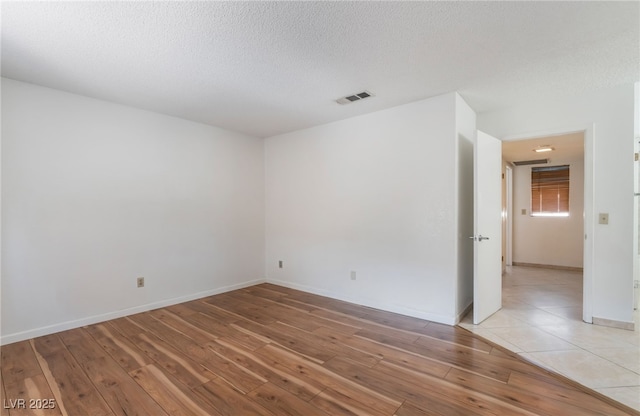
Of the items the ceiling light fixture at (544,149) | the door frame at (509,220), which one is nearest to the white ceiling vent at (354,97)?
the ceiling light fixture at (544,149)

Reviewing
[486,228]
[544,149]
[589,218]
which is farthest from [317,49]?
[544,149]

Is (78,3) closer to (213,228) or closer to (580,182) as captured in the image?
(213,228)

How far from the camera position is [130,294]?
3.42 metres

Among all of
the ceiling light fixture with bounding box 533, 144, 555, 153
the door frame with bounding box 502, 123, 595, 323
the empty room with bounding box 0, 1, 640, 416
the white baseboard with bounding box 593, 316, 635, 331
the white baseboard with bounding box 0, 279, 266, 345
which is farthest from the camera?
the ceiling light fixture with bounding box 533, 144, 555, 153

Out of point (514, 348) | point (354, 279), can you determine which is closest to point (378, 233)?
point (354, 279)

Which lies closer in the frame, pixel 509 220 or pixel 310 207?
pixel 310 207

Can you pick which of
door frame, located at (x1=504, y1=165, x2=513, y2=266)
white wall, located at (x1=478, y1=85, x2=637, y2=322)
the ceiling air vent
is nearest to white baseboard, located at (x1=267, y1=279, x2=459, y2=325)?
white wall, located at (x1=478, y1=85, x2=637, y2=322)

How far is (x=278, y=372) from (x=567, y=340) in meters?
2.68

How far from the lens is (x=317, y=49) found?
7.27 ft

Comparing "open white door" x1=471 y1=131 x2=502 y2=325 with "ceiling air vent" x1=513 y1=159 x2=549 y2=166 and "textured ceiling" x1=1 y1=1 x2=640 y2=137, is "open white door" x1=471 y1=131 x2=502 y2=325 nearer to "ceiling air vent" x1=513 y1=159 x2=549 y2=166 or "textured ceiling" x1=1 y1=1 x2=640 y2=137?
"textured ceiling" x1=1 y1=1 x2=640 y2=137

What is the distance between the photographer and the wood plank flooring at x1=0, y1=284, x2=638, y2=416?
1795 mm

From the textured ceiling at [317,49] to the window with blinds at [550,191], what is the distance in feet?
12.9

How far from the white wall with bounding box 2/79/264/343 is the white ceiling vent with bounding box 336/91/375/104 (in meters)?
2.09

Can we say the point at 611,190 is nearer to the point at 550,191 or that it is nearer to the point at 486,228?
the point at 486,228
